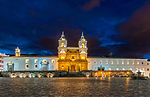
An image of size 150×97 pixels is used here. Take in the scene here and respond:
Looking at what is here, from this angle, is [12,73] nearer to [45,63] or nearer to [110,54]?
[45,63]

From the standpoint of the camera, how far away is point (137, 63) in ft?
350

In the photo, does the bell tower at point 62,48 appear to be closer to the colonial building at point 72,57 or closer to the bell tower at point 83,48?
the colonial building at point 72,57

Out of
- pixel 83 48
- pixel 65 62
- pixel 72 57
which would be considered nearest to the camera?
pixel 65 62

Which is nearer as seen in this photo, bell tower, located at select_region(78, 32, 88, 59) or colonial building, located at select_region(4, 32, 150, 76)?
colonial building, located at select_region(4, 32, 150, 76)

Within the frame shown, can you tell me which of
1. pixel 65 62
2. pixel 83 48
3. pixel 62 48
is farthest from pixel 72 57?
pixel 83 48

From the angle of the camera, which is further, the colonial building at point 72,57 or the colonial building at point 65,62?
the colonial building at point 65,62

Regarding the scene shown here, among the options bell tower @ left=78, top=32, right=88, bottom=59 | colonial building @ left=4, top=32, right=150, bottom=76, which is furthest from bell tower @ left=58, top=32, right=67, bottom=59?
bell tower @ left=78, top=32, right=88, bottom=59

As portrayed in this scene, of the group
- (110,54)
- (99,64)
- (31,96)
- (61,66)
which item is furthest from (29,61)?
(31,96)

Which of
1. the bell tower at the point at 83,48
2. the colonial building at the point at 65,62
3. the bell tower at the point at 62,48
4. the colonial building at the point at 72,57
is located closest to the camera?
the colonial building at the point at 72,57

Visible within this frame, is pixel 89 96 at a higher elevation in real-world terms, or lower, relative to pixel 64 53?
lower

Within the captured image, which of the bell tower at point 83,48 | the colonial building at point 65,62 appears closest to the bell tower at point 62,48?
the colonial building at point 65,62

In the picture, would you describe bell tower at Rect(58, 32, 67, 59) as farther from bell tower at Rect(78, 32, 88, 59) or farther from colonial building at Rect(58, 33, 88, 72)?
bell tower at Rect(78, 32, 88, 59)

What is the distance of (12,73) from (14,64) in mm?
20311

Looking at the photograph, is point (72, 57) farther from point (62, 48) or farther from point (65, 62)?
point (62, 48)
